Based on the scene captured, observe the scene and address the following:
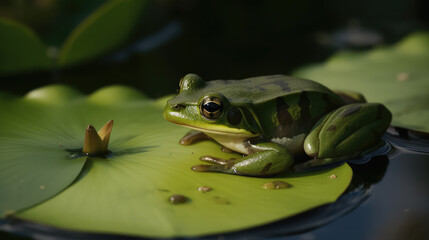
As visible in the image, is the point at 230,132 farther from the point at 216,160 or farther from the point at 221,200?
the point at 221,200

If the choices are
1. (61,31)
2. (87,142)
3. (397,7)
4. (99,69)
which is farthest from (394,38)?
(87,142)

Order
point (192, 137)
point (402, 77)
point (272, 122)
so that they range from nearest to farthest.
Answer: point (272, 122) → point (192, 137) → point (402, 77)

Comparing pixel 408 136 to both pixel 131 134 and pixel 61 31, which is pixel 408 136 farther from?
pixel 61 31

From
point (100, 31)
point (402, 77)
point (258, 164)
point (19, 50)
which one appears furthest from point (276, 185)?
point (19, 50)

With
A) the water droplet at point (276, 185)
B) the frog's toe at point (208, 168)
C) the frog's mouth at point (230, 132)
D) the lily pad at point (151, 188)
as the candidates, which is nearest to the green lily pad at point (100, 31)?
the lily pad at point (151, 188)

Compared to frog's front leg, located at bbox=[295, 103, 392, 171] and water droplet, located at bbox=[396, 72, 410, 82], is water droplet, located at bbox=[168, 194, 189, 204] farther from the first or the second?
water droplet, located at bbox=[396, 72, 410, 82]

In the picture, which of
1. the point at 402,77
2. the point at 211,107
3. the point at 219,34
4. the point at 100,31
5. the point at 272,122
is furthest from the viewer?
the point at 219,34

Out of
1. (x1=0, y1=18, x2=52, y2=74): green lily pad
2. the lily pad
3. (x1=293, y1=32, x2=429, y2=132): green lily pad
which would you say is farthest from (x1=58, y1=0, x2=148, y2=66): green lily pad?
(x1=293, y1=32, x2=429, y2=132): green lily pad

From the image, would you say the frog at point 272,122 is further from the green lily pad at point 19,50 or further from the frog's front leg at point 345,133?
Result: the green lily pad at point 19,50
